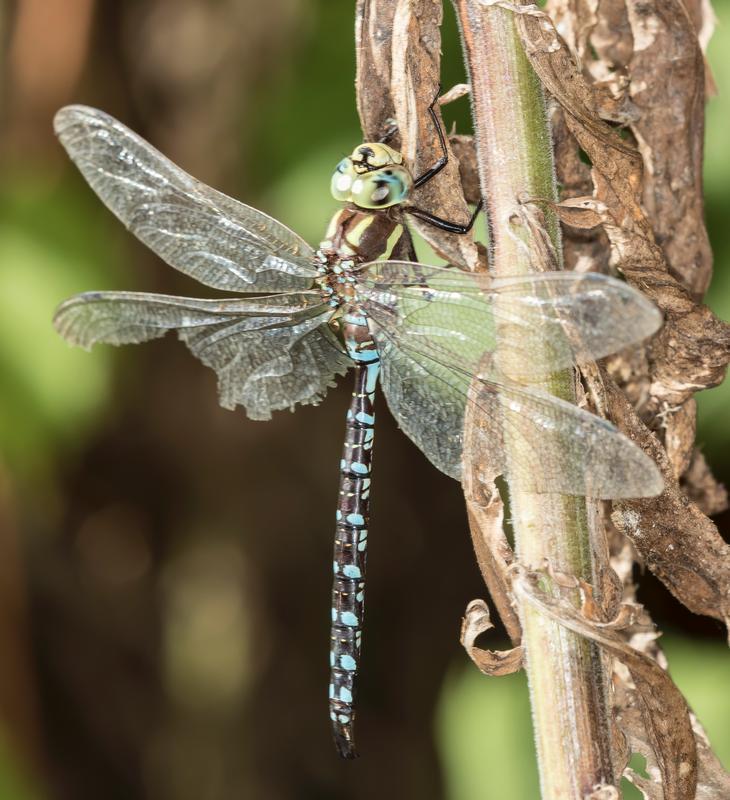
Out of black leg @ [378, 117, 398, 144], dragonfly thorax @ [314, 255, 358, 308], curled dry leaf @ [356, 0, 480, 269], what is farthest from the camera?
dragonfly thorax @ [314, 255, 358, 308]

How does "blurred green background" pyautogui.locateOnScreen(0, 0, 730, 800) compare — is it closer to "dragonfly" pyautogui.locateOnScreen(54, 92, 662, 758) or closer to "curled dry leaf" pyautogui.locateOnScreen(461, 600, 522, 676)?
"dragonfly" pyautogui.locateOnScreen(54, 92, 662, 758)

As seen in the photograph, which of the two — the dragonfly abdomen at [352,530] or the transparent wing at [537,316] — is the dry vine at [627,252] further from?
the dragonfly abdomen at [352,530]

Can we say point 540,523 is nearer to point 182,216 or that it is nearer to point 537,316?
point 537,316

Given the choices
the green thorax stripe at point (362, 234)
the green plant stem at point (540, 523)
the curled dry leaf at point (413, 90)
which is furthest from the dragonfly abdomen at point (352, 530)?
the green plant stem at point (540, 523)

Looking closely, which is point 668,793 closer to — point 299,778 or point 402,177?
point 402,177

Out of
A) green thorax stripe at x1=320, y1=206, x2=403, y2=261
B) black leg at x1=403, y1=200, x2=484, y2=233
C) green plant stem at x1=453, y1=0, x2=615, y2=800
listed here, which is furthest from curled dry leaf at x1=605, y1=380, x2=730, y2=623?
green thorax stripe at x1=320, y1=206, x2=403, y2=261

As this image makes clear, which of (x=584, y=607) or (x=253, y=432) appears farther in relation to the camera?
(x=253, y=432)

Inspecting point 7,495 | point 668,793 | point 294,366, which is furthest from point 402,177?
point 7,495

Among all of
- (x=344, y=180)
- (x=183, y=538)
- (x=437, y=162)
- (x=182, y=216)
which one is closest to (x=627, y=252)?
(x=437, y=162)
